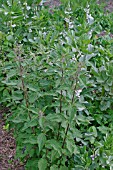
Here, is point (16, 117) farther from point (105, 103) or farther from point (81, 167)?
point (105, 103)

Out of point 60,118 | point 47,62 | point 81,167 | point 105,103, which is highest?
point 47,62

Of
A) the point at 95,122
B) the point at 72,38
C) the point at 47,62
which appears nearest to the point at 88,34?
the point at 72,38

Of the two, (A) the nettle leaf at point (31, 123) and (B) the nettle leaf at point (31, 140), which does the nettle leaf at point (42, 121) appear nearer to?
(A) the nettle leaf at point (31, 123)

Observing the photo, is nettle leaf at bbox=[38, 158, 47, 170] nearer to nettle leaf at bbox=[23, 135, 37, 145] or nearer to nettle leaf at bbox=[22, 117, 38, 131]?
nettle leaf at bbox=[23, 135, 37, 145]

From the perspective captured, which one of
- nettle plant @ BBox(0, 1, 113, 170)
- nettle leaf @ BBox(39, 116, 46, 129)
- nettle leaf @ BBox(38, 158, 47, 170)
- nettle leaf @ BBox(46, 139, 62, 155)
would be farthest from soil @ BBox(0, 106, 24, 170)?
nettle leaf @ BBox(39, 116, 46, 129)

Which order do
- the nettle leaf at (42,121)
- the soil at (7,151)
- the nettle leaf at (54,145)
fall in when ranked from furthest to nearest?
the soil at (7,151) → the nettle leaf at (54,145) → the nettle leaf at (42,121)

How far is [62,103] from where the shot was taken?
99.7 inches

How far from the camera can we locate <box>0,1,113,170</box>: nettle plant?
245 cm

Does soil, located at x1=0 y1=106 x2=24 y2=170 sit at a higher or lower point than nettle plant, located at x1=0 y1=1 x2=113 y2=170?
lower

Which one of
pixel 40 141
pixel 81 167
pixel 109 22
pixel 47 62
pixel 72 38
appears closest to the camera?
pixel 40 141

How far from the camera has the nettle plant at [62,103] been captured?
2447 mm

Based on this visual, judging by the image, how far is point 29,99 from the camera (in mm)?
2559

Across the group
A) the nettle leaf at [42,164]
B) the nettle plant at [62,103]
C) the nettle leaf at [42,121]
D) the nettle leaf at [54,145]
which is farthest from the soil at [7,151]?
the nettle leaf at [42,121]

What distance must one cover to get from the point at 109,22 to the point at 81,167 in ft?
8.67
